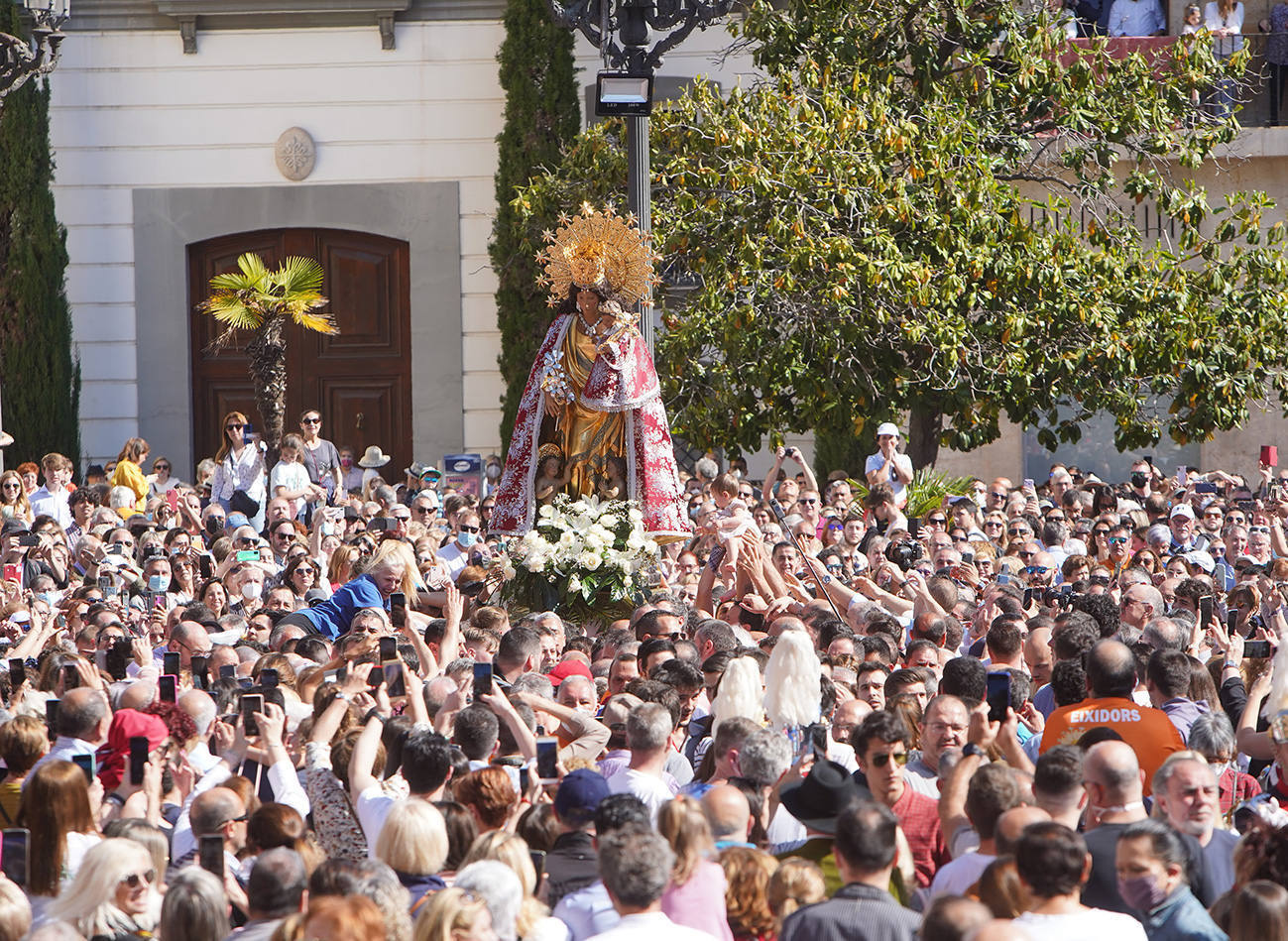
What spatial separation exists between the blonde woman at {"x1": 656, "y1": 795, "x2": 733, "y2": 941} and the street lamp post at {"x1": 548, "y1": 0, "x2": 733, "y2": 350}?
7.04m

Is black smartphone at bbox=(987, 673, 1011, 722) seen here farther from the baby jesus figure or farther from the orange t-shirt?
the baby jesus figure

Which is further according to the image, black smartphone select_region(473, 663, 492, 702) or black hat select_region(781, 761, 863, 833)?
black smartphone select_region(473, 663, 492, 702)

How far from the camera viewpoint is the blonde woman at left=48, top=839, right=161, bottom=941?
15.2 feet

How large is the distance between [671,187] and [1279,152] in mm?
7369

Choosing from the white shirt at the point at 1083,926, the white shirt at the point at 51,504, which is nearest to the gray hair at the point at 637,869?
the white shirt at the point at 1083,926

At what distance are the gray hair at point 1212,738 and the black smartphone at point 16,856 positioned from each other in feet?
11.4

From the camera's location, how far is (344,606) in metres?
9.70

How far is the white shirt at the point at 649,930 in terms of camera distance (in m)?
4.41

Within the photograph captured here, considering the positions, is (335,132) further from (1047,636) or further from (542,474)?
(1047,636)

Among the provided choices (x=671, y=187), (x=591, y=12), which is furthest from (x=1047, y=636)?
(x=671, y=187)

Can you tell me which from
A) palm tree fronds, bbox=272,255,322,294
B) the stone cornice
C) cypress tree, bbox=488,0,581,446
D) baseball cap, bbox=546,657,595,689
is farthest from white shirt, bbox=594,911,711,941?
the stone cornice

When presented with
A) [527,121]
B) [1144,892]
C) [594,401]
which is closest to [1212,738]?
[1144,892]

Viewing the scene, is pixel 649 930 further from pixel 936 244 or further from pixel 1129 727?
pixel 936 244

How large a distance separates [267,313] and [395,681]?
12.5 meters
